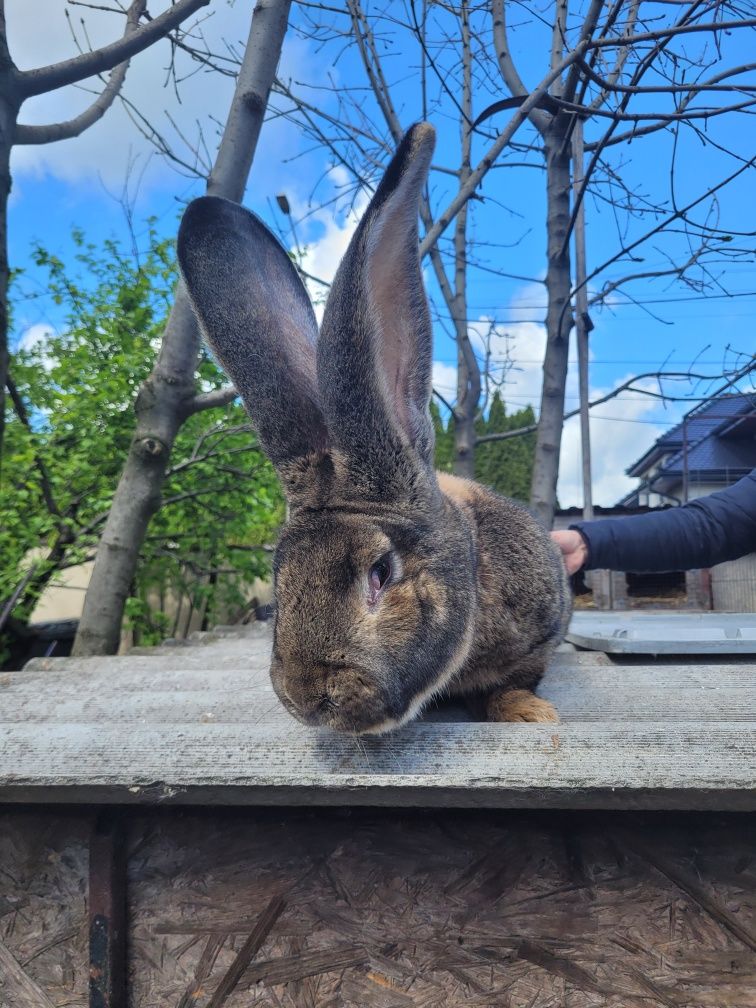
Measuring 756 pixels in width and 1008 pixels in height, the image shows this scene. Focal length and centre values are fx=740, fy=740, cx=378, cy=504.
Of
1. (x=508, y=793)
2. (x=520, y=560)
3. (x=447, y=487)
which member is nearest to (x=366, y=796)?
(x=508, y=793)

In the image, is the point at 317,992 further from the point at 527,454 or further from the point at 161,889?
the point at 527,454

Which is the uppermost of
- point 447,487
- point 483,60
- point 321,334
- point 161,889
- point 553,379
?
point 483,60

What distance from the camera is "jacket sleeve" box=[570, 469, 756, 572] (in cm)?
350

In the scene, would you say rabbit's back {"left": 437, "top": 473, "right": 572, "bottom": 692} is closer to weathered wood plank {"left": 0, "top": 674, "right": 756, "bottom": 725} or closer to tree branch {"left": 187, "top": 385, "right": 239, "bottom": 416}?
weathered wood plank {"left": 0, "top": 674, "right": 756, "bottom": 725}

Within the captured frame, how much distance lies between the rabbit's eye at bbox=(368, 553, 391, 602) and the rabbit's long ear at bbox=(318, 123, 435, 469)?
0.30 m

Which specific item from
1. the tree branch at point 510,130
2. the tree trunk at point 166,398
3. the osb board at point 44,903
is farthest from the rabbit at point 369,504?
Result: the tree trunk at point 166,398

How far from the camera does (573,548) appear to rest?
351 cm

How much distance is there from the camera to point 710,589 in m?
11.3

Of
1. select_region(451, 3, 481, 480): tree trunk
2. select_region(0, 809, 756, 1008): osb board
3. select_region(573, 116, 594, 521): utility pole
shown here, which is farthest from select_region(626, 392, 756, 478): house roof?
select_region(0, 809, 756, 1008): osb board

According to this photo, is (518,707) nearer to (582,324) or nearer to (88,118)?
(88,118)

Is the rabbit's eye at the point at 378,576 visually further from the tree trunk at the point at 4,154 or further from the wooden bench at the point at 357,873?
the tree trunk at the point at 4,154

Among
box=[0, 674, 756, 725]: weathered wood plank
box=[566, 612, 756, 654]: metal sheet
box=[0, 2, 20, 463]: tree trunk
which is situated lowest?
box=[0, 674, 756, 725]: weathered wood plank

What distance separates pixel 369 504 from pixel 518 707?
75cm

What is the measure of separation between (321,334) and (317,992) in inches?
63.5
